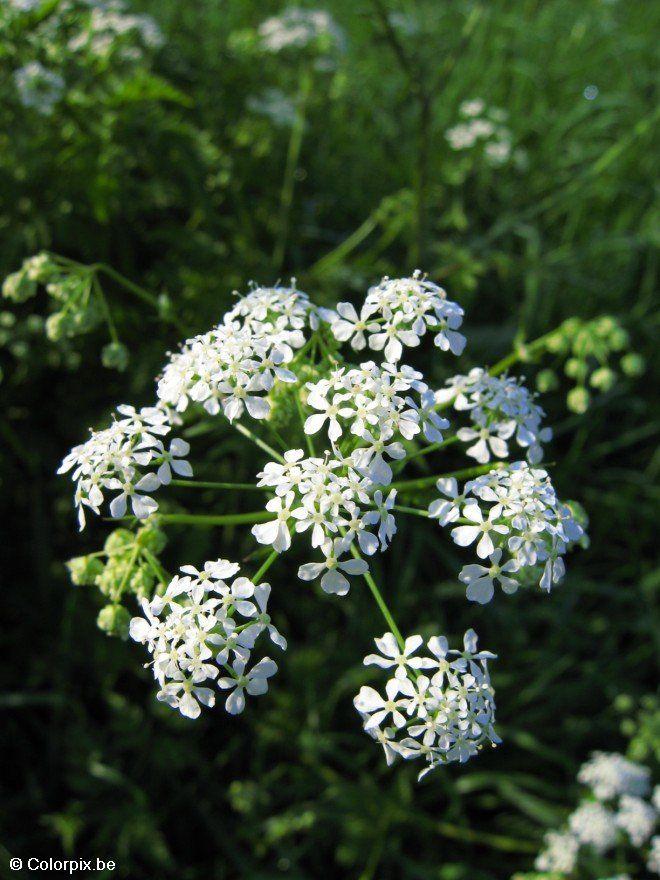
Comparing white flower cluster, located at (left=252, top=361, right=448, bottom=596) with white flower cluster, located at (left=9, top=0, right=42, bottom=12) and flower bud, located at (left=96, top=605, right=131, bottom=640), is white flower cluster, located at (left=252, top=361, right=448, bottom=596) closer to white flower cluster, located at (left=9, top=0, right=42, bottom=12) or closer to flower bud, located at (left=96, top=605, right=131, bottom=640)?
flower bud, located at (left=96, top=605, right=131, bottom=640)

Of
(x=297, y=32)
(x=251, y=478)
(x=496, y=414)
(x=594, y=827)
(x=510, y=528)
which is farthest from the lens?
(x=297, y=32)

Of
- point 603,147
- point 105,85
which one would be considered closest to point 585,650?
point 603,147

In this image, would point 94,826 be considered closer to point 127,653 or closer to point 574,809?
point 127,653

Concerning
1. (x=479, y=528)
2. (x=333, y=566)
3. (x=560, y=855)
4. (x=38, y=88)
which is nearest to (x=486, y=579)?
(x=479, y=528)

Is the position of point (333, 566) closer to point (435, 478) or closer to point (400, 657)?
point (400, 657)

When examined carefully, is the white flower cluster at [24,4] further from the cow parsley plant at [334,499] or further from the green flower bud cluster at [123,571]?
the green flower bud cluster at [123,571]

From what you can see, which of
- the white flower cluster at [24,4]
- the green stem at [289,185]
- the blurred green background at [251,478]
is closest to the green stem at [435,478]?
the blurred green background at [251,478]
